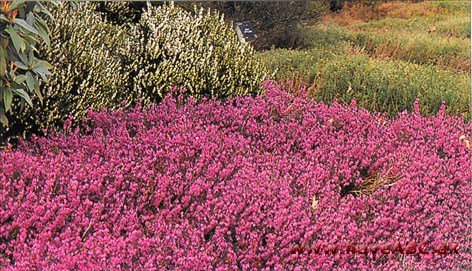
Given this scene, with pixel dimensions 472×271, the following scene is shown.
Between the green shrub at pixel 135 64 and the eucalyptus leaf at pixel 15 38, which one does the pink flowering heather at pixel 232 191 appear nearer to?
the green shrub at pixel 135 64

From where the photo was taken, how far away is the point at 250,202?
10.4 ft

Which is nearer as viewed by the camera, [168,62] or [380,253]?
[380,253]

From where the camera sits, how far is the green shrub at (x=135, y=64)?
407 cm

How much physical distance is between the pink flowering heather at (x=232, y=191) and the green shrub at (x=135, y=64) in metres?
0.22

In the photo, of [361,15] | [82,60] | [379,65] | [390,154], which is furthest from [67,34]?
[361,15]

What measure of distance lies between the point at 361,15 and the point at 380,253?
980cm

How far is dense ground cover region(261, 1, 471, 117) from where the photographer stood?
5.49 metres

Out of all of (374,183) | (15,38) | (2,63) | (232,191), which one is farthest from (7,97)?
(374,183)

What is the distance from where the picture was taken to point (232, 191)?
3236 mm

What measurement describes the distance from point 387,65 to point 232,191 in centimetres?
375

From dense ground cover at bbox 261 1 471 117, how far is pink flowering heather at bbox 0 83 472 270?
1.18 m

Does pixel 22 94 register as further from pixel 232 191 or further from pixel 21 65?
pixel 232 191

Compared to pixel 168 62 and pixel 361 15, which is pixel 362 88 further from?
pixel 361 15

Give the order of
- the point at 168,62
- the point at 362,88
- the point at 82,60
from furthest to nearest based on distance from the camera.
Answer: the point at 362,88
the point at 168,62
the point at 82,60
